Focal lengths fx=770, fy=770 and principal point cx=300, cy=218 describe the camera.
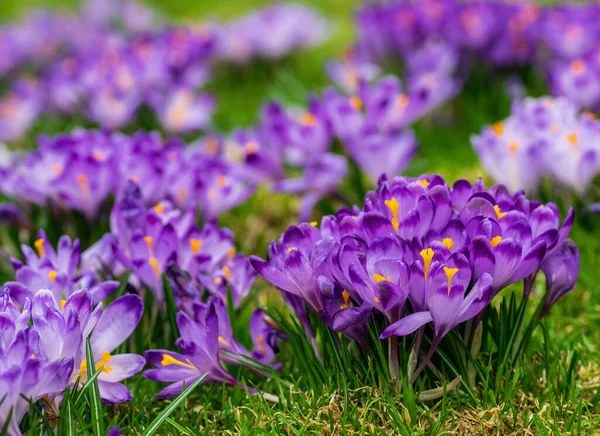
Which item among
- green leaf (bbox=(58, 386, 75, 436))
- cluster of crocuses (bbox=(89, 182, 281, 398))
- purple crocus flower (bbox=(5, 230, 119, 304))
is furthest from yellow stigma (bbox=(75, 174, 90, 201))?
green leaf (bbox=(58, 386, 75, 436))

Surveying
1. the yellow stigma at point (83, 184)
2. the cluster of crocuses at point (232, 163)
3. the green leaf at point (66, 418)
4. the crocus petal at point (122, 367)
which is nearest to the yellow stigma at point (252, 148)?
the cluster of crocuses at point (232, 163)

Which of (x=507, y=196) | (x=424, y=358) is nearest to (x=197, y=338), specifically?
(x=424, y=358)

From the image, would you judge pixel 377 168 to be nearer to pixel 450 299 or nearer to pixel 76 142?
pixel 76 142

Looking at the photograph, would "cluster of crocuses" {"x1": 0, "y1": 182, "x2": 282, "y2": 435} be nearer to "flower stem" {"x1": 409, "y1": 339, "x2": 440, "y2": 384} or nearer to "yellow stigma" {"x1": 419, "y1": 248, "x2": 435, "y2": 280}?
"flower stem" {"x1": 409, "y1": 339, "x2": 440, "y2": 384}

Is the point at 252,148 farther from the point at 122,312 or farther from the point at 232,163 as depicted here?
the point at 122,312

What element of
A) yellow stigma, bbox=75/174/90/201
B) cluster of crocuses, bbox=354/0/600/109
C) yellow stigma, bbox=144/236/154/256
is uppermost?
cluster of crocuses, bbox=354/0/600/109

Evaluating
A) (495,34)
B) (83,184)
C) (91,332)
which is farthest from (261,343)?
(495,34)
